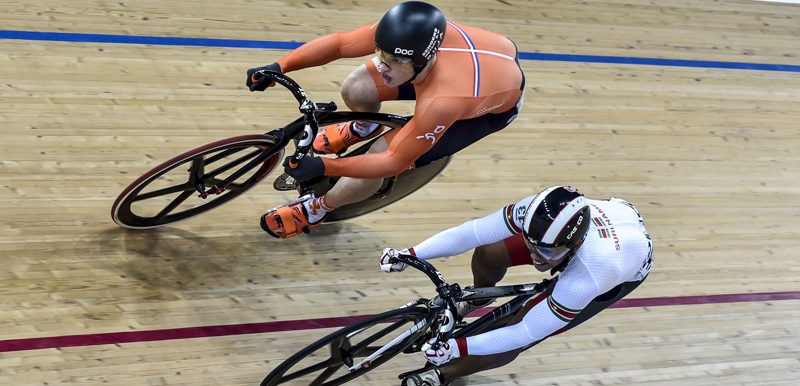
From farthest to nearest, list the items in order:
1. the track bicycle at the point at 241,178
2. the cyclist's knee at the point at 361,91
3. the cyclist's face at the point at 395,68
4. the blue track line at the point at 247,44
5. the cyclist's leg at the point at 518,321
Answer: the blue track line at the point at 247,44
the cyclist's knee at the point at 361,91
the track bicycle at the point at 241,178
the cyclist's leg at the point at 518,321
the cyclist's face at the point at 395,68

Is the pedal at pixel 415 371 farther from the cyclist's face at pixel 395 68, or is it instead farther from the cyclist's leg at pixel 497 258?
the cyclist's face at pixel 395 68

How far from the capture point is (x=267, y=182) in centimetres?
410

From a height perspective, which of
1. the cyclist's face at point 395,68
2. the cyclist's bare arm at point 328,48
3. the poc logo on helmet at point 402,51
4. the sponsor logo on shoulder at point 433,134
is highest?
the poc logo on helmet at point 402,51

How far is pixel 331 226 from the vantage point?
3.98 meters

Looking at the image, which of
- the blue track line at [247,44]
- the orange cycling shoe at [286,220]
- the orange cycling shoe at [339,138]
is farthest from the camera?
the blue track line at [247,44]

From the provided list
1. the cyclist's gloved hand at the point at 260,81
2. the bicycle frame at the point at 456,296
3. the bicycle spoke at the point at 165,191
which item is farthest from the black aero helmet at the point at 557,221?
the bicycle spoke at the point at 165,191

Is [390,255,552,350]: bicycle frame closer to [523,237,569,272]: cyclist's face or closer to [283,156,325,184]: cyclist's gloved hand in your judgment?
[523,237,569,272]: cyclist's face

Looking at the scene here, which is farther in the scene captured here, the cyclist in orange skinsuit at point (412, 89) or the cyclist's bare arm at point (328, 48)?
the cyclist's bare arm at point (328, 48)

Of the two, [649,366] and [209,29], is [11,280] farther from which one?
[649,366]

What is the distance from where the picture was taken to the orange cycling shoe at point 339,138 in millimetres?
3805

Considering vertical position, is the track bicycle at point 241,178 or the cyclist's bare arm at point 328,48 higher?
the cyclist's bare arm at point 328,48

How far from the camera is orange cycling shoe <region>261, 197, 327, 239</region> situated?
3.68 meters

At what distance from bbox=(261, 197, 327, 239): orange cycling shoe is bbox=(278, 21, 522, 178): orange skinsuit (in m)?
0.53

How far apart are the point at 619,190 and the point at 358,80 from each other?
68.5 inches
